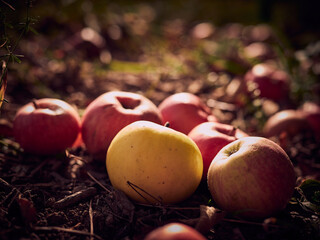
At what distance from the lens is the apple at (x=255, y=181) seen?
172 centimetres

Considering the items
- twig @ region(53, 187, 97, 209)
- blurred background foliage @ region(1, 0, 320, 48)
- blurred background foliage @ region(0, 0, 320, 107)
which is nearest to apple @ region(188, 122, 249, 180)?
twig @ region(53, 187, 97, 209)

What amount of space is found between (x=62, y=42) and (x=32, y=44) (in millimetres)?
499

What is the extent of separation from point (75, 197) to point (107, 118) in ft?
2.04

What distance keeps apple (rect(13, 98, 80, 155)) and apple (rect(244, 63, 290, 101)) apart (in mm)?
2544

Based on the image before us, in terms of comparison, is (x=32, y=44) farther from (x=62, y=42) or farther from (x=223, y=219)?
(x=223, y=219)

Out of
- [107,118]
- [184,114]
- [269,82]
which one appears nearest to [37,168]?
[107,118]

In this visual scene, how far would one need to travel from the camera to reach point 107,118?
229 centimetres

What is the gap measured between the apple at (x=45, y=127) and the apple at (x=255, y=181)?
4.04 feet

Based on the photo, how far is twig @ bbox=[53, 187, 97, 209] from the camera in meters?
1.90

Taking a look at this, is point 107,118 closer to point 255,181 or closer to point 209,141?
point 209,141

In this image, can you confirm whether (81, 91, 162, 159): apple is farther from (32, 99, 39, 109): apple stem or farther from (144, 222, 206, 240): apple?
(144, 222, 206, 240): apple

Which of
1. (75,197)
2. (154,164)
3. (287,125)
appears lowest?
(75,197)

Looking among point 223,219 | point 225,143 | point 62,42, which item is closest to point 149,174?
point 223,219

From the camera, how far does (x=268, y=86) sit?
4.05 m
